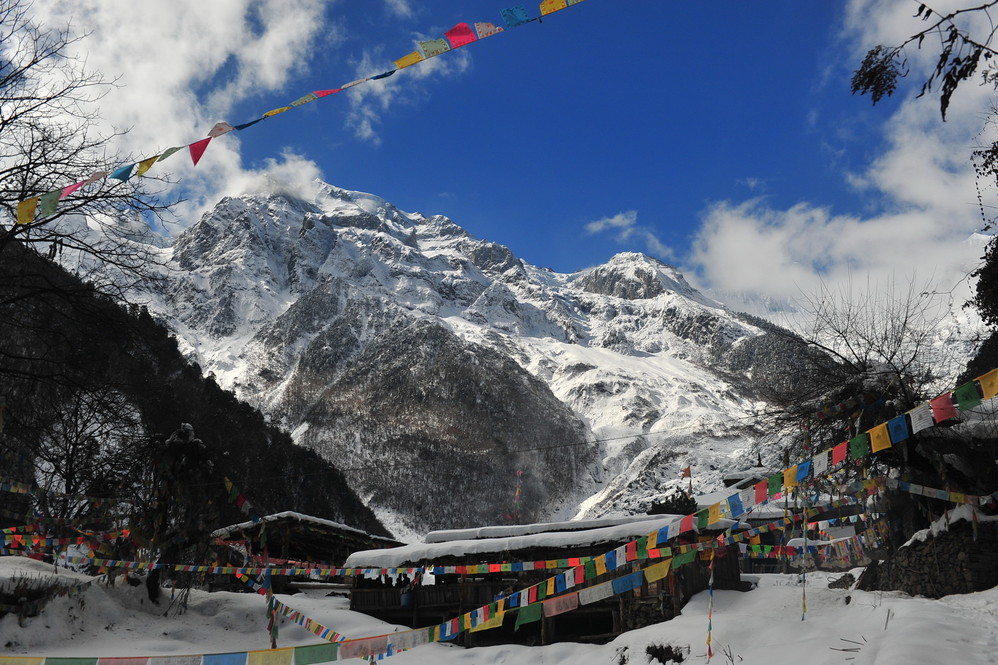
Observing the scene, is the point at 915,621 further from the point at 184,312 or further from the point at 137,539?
the point at 184,312

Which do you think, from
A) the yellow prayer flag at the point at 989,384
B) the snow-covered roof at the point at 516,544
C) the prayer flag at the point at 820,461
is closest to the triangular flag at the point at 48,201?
the prayer flag at the point at 820,461

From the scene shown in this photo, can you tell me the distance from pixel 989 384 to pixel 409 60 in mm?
6927

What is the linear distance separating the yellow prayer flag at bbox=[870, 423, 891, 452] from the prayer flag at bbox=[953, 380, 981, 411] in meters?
0.88

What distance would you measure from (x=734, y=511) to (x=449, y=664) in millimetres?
11089

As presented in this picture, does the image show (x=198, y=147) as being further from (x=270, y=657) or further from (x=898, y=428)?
(x=898, y=428)

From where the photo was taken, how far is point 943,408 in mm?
7355

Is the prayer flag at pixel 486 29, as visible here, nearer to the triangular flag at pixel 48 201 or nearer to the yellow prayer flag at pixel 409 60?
the yellow prayer flag at pixel 409 60

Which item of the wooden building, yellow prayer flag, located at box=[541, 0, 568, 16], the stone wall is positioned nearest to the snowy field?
the stone wall

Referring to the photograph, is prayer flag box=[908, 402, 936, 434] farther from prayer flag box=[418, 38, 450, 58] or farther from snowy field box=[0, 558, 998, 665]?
prayer flag box=[418, 38, 450, 58]

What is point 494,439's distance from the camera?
126 metres

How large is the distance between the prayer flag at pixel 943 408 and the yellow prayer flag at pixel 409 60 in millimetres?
6713

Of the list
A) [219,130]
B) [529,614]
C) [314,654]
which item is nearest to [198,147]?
[219,130]

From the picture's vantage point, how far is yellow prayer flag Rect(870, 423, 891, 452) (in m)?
7.84

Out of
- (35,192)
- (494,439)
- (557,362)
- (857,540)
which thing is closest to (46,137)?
(35,192)
